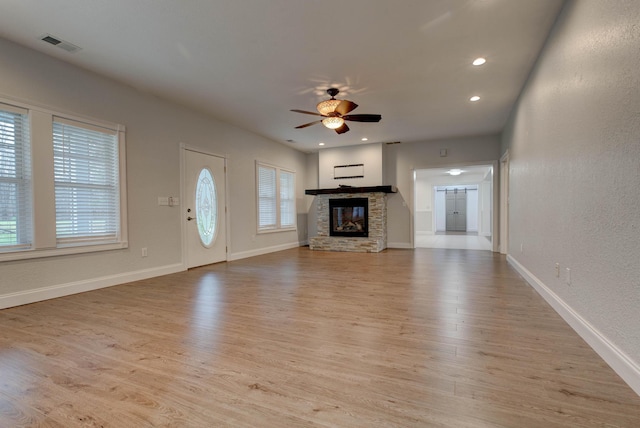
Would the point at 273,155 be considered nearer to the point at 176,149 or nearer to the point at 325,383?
the point at 176,149

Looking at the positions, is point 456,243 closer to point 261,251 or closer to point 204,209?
point 261,251

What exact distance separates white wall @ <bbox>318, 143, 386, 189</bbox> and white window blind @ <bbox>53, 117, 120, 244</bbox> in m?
4.99

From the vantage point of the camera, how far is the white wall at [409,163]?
7051 millimetres

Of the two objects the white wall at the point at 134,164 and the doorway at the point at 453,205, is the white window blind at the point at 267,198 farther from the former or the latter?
the doorway at the point at 453,205

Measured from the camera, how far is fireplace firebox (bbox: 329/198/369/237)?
7609mm

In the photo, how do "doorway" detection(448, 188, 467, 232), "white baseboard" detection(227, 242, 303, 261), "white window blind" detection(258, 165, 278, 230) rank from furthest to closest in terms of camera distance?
1. "doorway" detection(448, 188, 467, 232)
2. "white window blind" detection(258, 165, 278, 230)
3. "white baseboard" detection(227, 242, 303, 261)

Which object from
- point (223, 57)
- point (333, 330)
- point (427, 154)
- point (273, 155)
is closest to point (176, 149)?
point (223, 57)

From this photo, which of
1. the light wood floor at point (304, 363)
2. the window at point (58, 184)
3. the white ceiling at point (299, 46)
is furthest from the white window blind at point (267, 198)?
the light wood floor at point (304, 363)

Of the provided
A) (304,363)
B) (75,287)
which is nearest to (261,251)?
(75,287)

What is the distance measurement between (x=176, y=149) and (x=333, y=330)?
3.93 m

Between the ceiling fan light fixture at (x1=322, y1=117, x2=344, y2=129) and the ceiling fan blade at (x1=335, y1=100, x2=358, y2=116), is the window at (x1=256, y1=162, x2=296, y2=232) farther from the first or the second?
the ceiling fan blade at (x1=335, y1=100, x2=358, y2=116)

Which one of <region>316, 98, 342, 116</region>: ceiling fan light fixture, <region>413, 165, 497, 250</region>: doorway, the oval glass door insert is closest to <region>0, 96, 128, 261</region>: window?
the oval glass door insert

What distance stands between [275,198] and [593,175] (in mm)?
6124

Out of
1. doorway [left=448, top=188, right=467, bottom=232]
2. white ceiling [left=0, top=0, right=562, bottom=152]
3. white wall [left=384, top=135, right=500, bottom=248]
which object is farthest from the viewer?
doorway [left=448, top=188, right=467, bottom=232]
